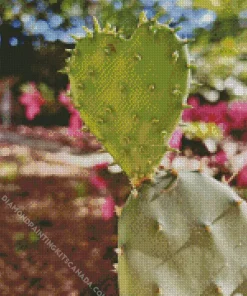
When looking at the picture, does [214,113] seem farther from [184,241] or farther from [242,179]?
[184,241]

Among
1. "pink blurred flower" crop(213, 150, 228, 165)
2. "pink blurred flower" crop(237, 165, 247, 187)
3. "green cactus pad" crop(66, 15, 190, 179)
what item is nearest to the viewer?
"green cactus pad" crop(66, 15, 190, 179)

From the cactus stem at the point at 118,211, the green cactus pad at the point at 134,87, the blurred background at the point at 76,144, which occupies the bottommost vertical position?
the blurred background at the point at 76,144

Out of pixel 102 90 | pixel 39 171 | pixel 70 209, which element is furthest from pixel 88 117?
pixel 39 171

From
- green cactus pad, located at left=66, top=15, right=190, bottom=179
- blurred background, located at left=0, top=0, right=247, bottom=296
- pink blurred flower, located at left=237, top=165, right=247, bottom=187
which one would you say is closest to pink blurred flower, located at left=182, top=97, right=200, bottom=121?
blurred background, located at left=0, top=0, right=247, bottom=296

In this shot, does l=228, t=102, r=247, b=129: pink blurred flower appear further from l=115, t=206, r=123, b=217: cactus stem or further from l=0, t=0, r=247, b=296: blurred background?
l=115, t=206, r=123, b=217: cactus stem

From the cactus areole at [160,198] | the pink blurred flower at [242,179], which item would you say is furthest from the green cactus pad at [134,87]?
the pink blurred flower at [242,179]

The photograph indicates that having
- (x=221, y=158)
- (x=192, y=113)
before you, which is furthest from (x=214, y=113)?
(x=221, y=158)

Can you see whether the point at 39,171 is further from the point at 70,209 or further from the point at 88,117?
the point at 88,117

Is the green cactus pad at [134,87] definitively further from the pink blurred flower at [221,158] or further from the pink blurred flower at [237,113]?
the pink blurred flower at [237,113]
